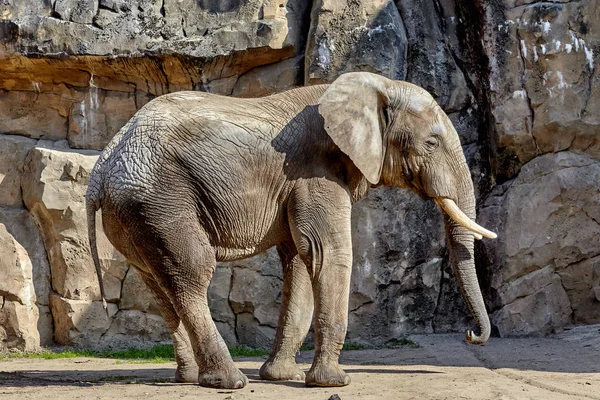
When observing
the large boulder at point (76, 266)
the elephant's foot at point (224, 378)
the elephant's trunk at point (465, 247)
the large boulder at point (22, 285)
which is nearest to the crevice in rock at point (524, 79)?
the elephant's trunk at point (465, 247)

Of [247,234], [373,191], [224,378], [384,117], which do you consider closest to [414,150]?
[384,117]

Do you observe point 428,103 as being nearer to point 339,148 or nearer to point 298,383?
point 339,148

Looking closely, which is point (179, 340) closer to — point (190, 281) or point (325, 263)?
point (190, 281)

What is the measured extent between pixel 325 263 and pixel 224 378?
1085 mm

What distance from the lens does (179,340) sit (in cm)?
744

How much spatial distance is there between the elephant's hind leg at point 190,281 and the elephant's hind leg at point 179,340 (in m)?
0.46

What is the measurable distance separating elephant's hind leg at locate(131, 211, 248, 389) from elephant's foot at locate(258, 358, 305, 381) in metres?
A: 0.64

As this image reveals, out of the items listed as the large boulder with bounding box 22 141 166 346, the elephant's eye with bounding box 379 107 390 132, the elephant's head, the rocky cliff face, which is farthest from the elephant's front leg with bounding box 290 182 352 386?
the large boulder with bounding box 22 141 166 346

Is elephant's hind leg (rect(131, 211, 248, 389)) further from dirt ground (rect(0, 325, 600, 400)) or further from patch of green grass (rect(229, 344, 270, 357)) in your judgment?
patch of green grass (rect(229, 344, 270, 357))

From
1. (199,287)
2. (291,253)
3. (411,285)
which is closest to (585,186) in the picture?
(411,285)

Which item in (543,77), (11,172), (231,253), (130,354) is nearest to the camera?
(231,253)

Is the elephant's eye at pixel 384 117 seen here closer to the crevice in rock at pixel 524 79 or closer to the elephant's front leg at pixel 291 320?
the elephant's front leg at pixel 291 320

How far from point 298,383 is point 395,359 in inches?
70.7

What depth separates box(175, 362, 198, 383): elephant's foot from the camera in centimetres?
739
